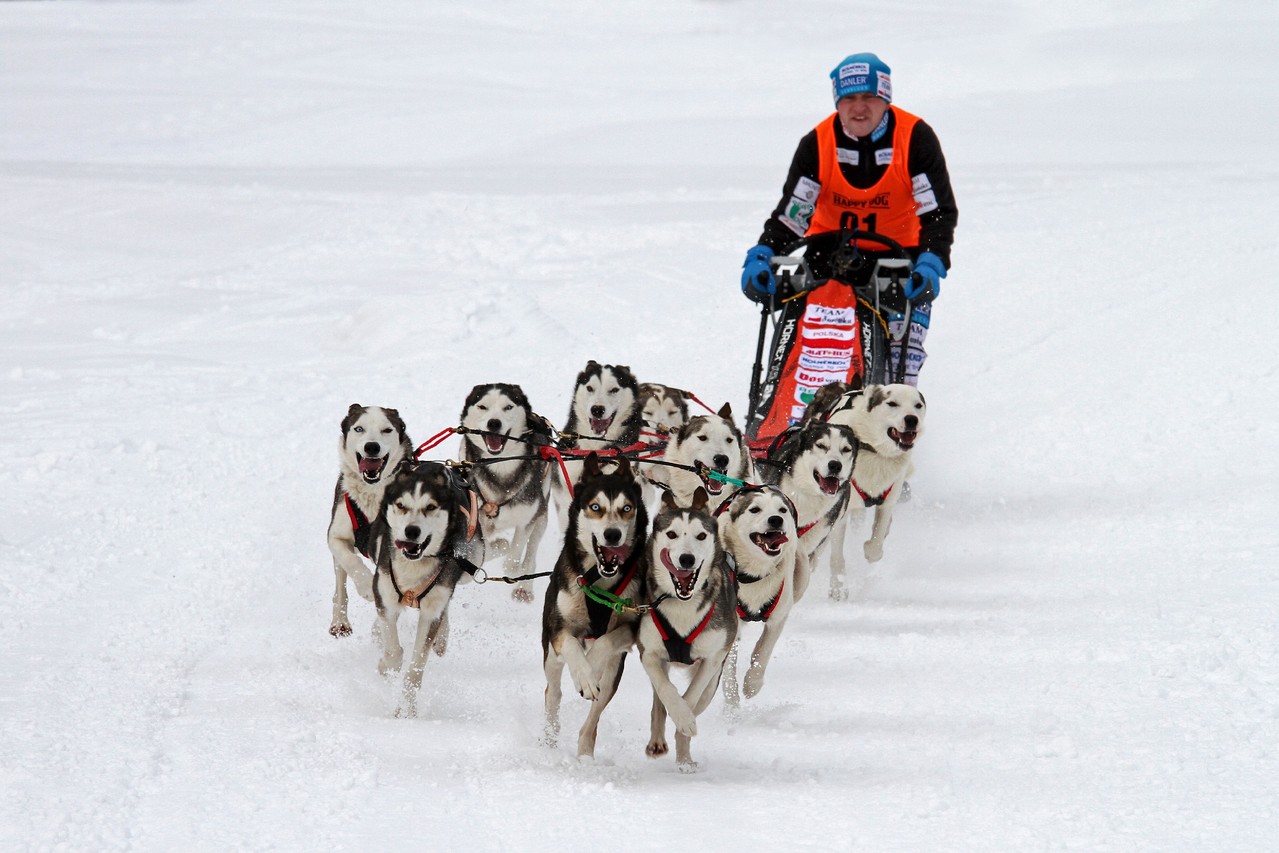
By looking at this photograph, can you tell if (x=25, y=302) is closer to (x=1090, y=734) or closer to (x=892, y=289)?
(x=892, y=289)

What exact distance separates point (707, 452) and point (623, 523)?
1.14 metres

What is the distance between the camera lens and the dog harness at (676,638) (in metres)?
3.45

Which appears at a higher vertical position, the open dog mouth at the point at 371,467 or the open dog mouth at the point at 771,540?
the open dog mouth at the point at 371,467

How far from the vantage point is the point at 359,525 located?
436cm

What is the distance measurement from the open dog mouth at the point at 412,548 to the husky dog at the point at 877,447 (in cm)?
175

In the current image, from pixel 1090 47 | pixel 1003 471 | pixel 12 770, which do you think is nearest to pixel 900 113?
pixel 1003 471

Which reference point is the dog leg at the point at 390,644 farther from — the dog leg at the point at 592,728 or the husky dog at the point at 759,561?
the husky dog at the point at 759,561

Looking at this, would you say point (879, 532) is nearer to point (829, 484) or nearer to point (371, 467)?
point (829, 484)

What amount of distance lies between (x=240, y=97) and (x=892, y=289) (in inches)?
744

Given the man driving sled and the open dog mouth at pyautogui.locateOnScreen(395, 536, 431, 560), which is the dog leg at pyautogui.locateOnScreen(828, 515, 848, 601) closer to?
the man driving sled

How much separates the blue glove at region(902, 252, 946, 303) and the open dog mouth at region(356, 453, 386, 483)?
2.35 metres

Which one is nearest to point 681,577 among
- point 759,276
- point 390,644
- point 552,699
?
point 552,699

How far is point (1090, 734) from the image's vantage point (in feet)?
11.5

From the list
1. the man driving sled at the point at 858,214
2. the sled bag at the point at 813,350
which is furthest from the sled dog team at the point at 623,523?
the man driving sled at the point at 858,214
